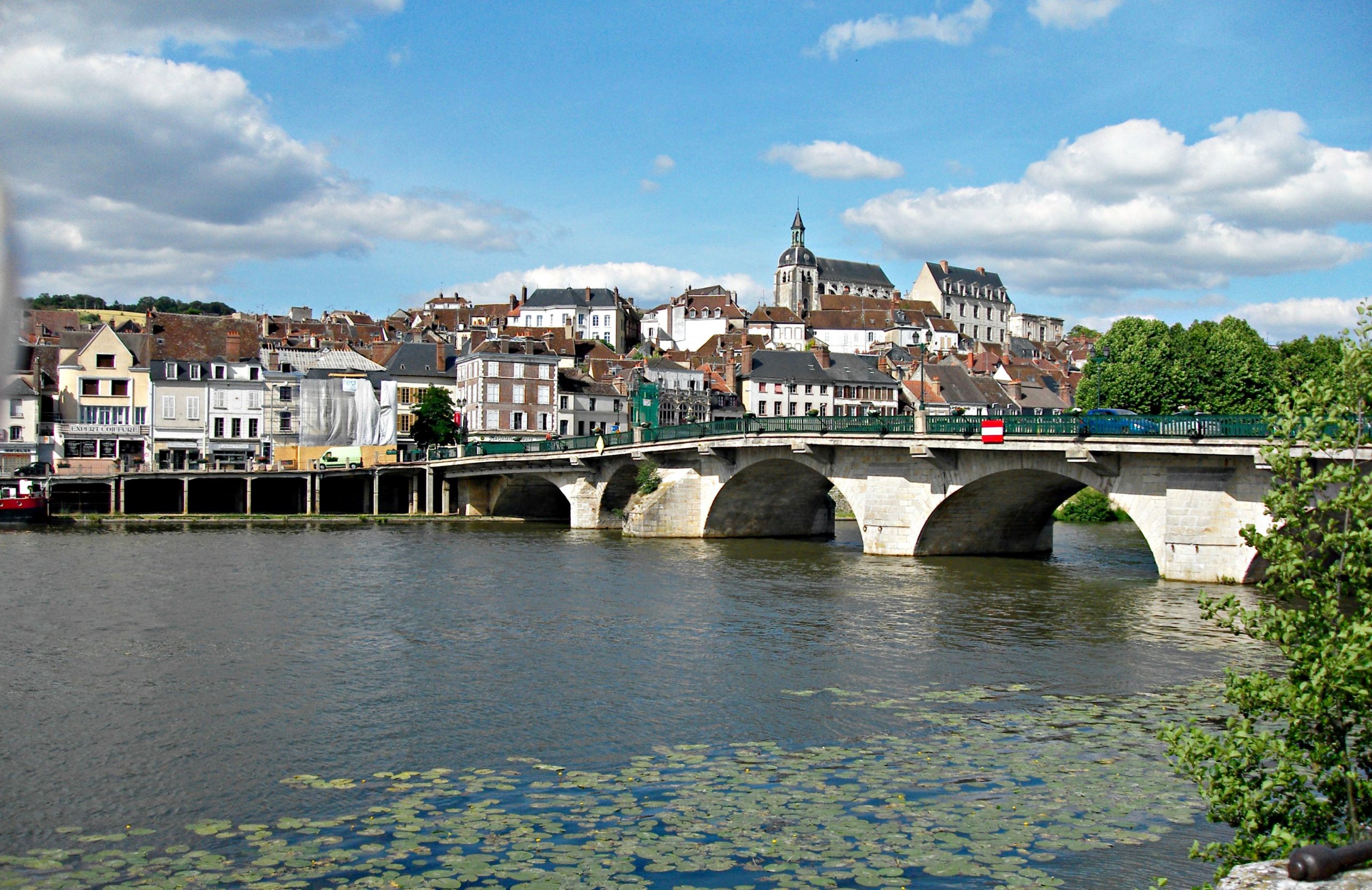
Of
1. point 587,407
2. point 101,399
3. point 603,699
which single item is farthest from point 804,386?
point 603,699

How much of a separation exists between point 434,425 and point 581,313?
67480 mm

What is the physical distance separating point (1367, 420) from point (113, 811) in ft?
50.4

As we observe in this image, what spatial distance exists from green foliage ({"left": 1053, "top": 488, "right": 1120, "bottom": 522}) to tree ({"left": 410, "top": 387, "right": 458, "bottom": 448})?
4095 cm

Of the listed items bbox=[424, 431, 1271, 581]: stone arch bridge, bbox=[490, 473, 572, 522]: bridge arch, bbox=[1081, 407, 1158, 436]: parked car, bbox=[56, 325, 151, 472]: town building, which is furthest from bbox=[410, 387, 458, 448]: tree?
bbox=[1081, 407, 1158, 436]: parked car

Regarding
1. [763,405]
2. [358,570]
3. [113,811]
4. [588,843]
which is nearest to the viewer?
[588,843]

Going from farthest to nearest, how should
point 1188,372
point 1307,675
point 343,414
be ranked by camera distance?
point 343,414
point 1188,372
point 1307,675

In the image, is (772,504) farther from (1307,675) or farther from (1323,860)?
(1323,860)

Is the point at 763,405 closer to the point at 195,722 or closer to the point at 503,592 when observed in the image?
the point at 503,592

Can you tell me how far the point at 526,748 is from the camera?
18500 mm

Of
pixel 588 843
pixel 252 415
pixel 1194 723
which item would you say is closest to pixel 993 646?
pixel 1194 723

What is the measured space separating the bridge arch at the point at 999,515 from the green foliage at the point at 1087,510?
2326 cm

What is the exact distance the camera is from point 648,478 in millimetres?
59625

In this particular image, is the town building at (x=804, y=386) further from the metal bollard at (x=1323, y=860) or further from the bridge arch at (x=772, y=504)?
the metal bollard at (x=1323, y=860)

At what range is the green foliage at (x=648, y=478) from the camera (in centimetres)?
5859
